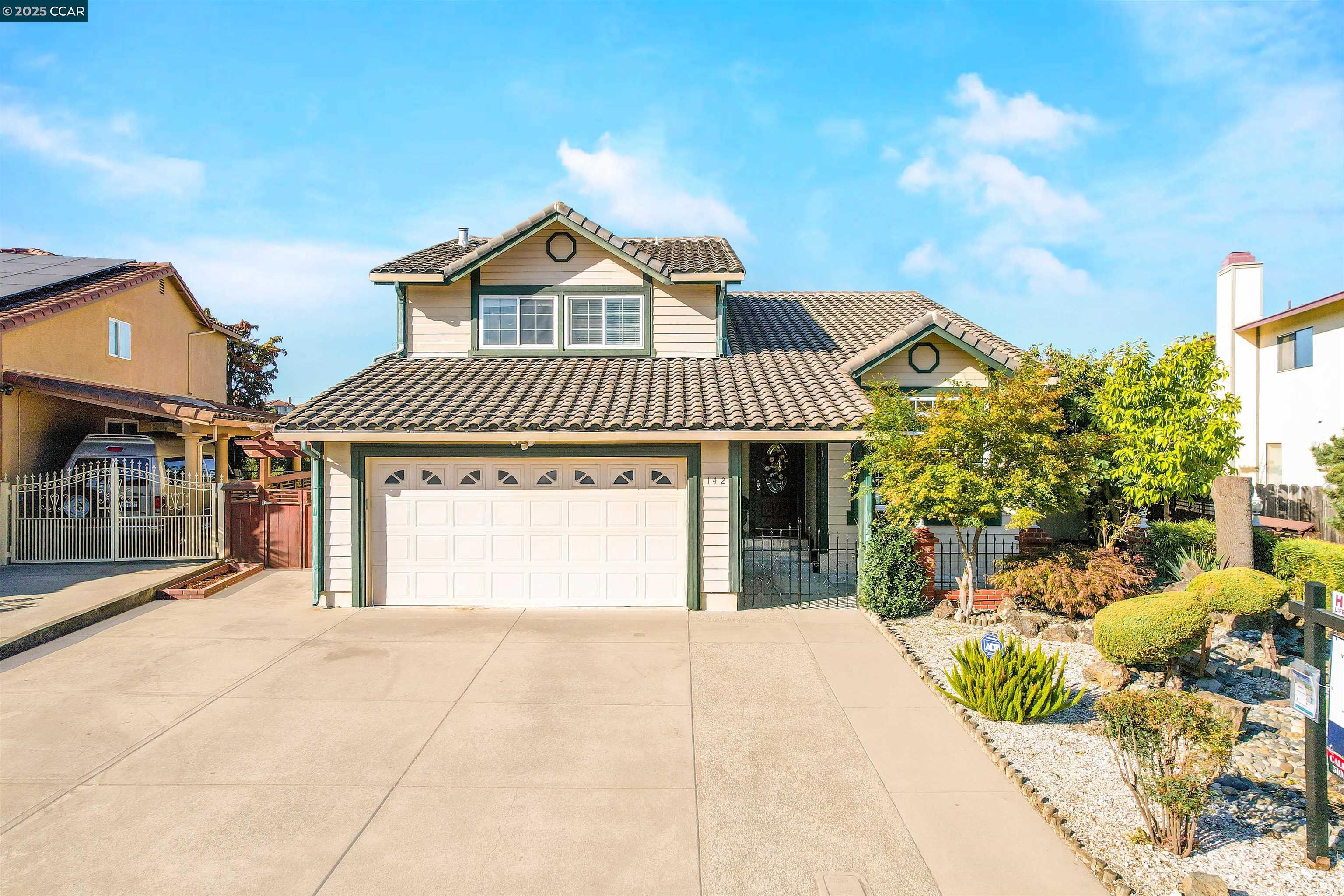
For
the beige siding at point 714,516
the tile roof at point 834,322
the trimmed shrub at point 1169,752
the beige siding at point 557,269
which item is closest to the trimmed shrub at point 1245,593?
the trimmed shrub at point 1169,752

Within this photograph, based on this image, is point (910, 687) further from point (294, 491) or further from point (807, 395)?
point (294, 491)

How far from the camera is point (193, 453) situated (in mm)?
15844

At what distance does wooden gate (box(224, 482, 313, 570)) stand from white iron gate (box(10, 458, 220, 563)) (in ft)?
0.98

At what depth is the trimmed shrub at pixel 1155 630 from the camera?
6684 mm

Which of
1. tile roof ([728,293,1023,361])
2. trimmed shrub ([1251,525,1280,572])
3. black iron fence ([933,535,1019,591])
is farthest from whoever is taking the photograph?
tile roof ([728,293,1023,361])

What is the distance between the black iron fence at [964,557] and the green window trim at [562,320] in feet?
22.0

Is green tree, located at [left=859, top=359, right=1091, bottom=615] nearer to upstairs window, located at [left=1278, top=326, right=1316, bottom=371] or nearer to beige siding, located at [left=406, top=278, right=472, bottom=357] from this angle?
beige siding, located at [left=406, top=278, right=472, bottom=357]

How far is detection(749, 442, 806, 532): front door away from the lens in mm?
16156

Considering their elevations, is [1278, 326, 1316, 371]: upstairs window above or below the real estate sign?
above

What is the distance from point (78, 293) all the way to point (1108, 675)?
22831mm

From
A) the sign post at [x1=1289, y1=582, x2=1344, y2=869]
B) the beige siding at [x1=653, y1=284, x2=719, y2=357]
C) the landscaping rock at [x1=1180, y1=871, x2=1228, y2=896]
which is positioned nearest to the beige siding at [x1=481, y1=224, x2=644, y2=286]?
the beige siding at [x1=653, y1=284, x2=719, y2=357]

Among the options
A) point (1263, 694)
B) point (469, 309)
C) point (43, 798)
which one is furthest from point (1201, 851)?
point (469, 309)

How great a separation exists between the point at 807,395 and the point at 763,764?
6801 mm

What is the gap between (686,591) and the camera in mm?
10703
